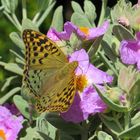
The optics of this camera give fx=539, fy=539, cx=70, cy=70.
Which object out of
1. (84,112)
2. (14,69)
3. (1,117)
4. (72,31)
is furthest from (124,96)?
(14,69)

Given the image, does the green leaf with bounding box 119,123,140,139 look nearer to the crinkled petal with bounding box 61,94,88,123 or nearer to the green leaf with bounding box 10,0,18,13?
the crinkled petal with bounding box 61,94,88,123

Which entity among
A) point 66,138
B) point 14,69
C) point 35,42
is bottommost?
point 66,138

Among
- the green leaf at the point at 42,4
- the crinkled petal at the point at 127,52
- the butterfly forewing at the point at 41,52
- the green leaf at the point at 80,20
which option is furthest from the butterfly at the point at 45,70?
the green leaf at the point at 42,4

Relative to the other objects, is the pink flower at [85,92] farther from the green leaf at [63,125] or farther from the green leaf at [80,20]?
the green leaf at [80,20]

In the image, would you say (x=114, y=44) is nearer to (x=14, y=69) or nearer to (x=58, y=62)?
(x=58, y=62)

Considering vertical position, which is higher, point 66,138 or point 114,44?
point 114,44

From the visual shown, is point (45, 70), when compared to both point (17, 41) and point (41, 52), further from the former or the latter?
point (17, 41)

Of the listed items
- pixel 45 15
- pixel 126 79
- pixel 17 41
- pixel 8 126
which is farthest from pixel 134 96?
pixel 45 15

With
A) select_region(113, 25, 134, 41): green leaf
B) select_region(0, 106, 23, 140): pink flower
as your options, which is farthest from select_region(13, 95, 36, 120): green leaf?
select_region(113, 25, 134, 41): green leaf
